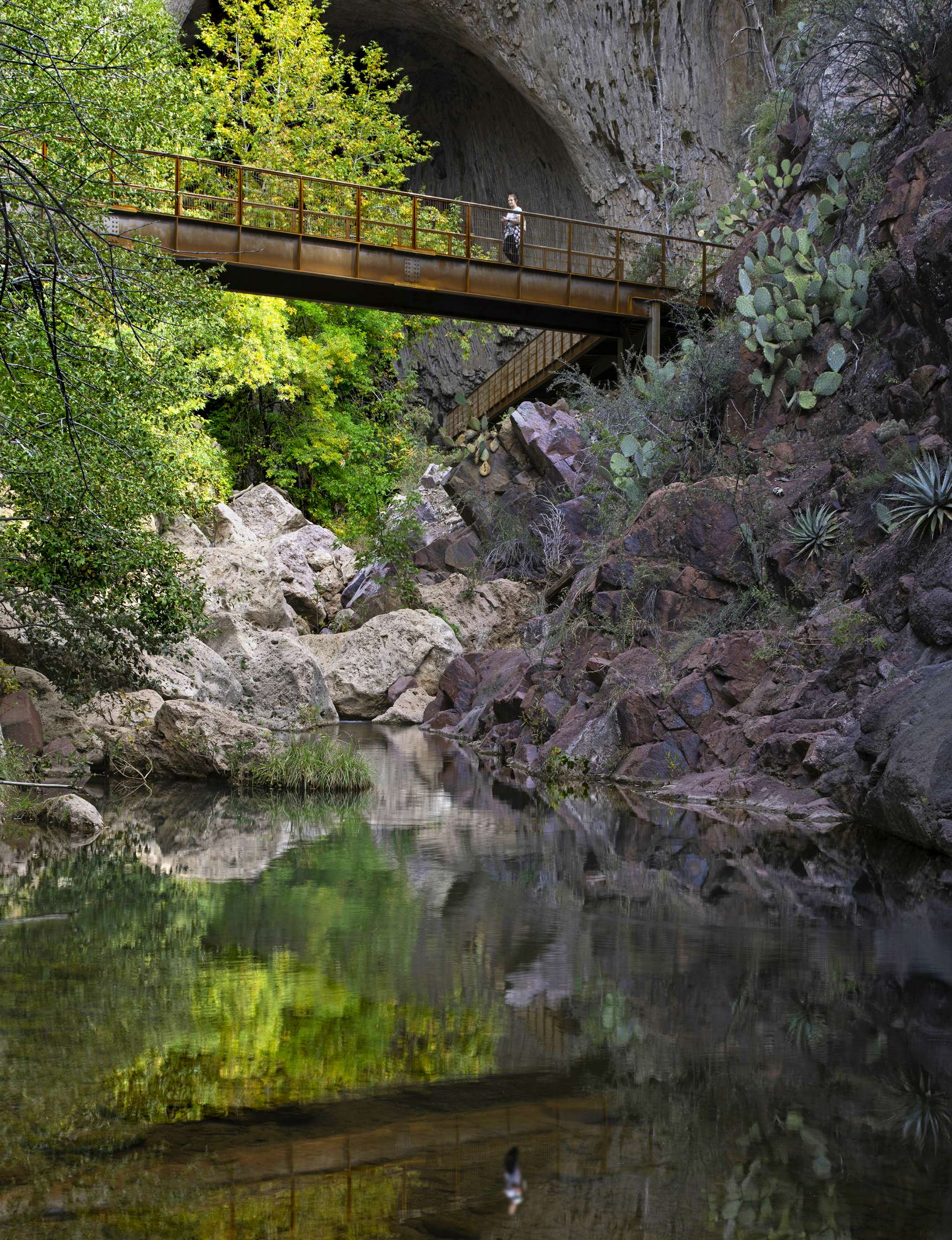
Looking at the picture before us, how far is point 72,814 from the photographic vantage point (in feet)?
34.2

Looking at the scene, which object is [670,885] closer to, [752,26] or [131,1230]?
[131,1230]

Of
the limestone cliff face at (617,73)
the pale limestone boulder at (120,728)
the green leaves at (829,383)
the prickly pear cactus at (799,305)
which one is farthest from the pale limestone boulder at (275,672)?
the limestone cliff face at (617,73)

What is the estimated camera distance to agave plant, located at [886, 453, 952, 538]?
1215 centimetres

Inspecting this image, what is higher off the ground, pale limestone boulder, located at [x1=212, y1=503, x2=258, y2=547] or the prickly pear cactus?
the prickly pear cactus

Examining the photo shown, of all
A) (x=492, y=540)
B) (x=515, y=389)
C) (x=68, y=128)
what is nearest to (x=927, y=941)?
Result: (x=68, y=128)

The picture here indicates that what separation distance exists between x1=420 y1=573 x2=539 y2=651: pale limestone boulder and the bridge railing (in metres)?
6.75

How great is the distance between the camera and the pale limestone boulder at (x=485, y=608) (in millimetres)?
26219

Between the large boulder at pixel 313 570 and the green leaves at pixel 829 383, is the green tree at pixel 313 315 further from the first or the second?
the green leaves at pixel 829 383

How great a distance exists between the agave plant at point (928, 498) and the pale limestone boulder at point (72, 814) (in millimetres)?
8033

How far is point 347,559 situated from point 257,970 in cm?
2572

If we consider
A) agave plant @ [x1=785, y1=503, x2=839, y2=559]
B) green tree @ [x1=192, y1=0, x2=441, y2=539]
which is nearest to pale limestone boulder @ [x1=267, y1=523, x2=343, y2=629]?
green tree @ [x1=192, y1=0, x2=441, y2=539]

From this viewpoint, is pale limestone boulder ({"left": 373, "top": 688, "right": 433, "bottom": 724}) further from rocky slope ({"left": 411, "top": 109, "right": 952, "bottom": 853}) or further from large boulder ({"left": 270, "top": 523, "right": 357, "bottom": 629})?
large boulder ({"left": 270, "top": 523, "right": 357, "bottom": 629})

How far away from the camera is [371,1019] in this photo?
547 cm

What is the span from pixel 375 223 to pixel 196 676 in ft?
36.1
